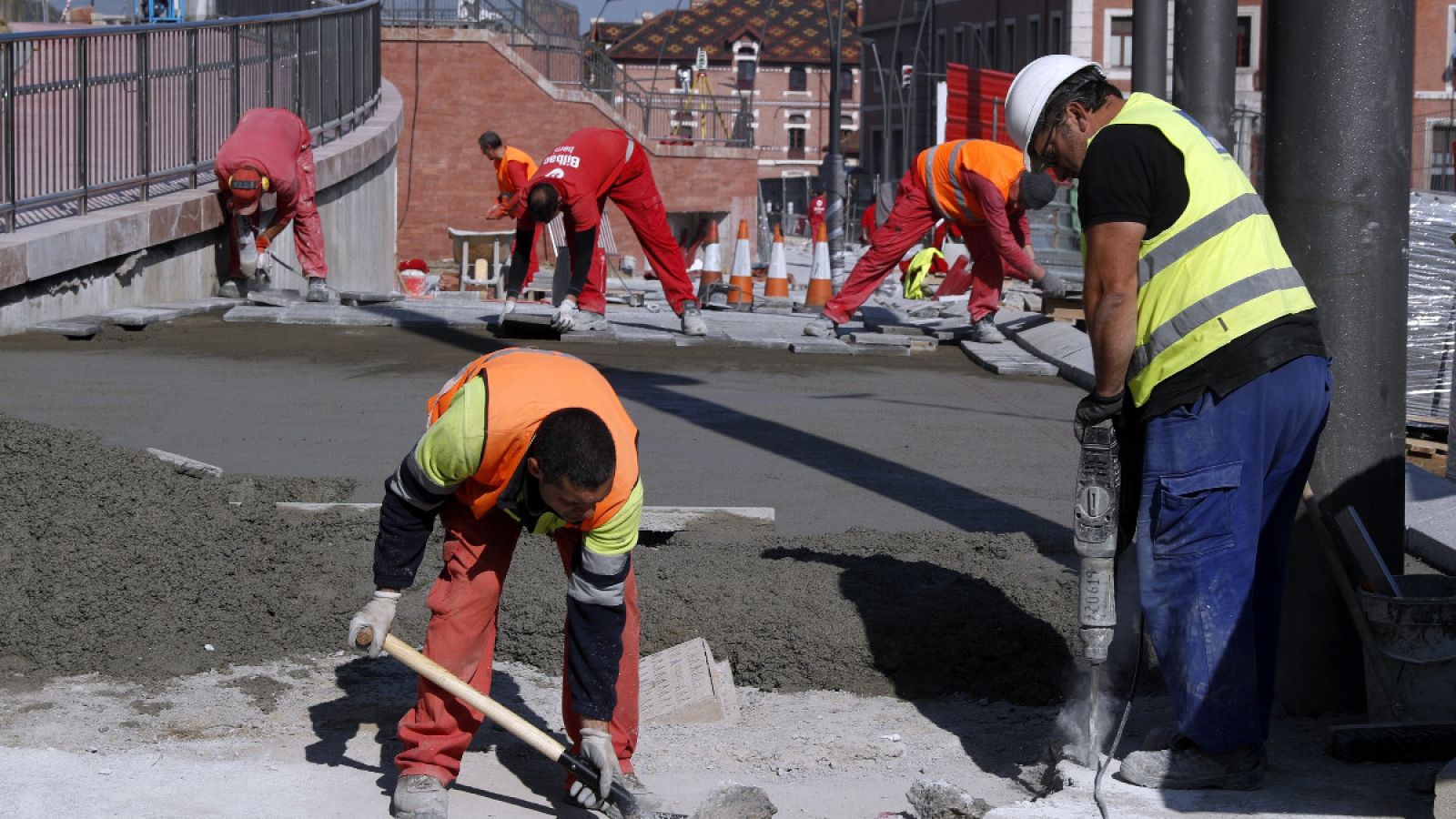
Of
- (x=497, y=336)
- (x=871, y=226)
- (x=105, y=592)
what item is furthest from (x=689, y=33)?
(x=105, y=592)

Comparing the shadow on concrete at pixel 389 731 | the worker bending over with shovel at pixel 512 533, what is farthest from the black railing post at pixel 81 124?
the worker bending over with shovel at pixel 512 533

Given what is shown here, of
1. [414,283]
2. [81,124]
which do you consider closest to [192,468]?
[81,124]

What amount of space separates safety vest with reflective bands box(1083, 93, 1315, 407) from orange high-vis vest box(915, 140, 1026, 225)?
845 centimetres

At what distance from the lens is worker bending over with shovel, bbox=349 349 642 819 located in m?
3.83

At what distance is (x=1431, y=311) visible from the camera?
9914mm

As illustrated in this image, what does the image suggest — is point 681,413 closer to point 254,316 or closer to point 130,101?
point 254,316

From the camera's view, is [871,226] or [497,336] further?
[871,226]

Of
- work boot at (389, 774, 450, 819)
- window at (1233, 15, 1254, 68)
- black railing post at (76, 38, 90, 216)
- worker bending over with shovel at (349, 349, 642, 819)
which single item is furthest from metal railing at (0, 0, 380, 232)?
window at (1233, 15, 1254, 68)

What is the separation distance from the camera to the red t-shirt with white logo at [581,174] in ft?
38.1

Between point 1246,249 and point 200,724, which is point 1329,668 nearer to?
point 1246,249

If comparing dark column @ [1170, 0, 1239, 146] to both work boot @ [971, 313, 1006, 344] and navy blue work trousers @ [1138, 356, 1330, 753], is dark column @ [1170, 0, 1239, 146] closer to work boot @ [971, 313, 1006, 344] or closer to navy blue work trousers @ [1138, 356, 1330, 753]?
navy blue work trousers @ [1138, 356, 1330, 753]

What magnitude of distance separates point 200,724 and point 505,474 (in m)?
1.48

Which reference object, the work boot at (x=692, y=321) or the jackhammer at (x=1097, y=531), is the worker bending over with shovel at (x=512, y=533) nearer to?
the jackhammer at (x=1097, y=531)

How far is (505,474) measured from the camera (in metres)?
3.92
